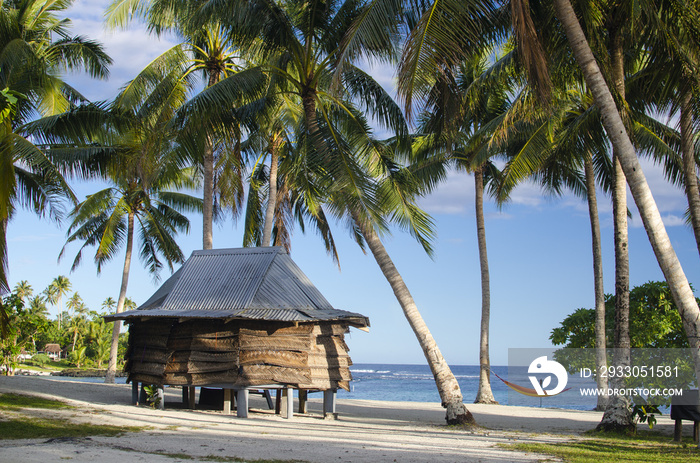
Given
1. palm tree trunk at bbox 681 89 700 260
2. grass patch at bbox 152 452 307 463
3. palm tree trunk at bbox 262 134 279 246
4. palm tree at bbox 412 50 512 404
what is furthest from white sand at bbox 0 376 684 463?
palm tree trunk at bbox 262 134 279 246

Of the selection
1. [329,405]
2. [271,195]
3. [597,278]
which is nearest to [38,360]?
[271,195]

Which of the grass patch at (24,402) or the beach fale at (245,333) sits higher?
the beach fale at (245,333)

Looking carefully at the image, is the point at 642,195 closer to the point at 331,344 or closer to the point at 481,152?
the point at 331,344

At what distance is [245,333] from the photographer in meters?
12.7

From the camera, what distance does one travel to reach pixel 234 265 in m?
14.5

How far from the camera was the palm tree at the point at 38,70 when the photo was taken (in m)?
12.4

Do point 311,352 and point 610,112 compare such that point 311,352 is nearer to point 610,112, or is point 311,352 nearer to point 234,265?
point 234,265

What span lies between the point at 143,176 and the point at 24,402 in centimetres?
560

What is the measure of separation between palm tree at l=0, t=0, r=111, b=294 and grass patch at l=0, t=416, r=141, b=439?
12.0 ft

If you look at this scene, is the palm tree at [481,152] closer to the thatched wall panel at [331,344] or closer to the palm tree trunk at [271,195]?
the palm tree trunk at [271,195]

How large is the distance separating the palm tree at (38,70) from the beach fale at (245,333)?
357cm

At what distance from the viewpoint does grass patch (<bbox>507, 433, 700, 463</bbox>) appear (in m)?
8.46

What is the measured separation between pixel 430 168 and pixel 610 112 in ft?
37.8

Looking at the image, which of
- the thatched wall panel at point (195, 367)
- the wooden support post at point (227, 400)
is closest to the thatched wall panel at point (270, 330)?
the thatched wall panel at point (195, 367)
